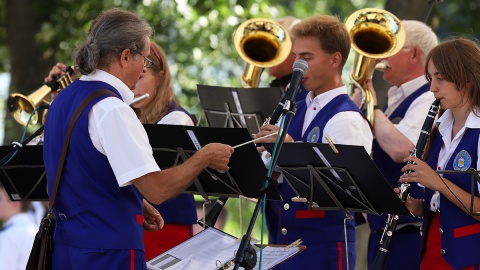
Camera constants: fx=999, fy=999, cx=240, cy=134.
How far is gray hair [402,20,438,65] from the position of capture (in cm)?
636

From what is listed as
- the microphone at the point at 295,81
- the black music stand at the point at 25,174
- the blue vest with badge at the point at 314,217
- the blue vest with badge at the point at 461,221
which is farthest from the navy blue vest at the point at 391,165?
the black music stand at the point at 25,174

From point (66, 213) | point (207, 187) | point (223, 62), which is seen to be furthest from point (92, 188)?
point (223, 62)

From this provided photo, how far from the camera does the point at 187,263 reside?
453 centimetres

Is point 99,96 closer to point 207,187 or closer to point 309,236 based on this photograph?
point 207,187

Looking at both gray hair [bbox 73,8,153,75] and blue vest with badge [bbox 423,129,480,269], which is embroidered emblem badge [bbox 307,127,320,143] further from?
gray hair [bbox 73,8,153,75]

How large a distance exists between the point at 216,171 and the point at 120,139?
946mm

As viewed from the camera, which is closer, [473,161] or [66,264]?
[66,264]

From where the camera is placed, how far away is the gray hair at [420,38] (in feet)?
20.9

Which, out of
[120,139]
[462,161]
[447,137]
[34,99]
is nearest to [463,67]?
[447,137]

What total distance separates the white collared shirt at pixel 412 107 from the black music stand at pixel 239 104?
0.78 m

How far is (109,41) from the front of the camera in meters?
4.33

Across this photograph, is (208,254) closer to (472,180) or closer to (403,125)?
(472,180)

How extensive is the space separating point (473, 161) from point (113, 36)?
68.4 inches

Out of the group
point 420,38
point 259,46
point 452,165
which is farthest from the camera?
point 259,46
